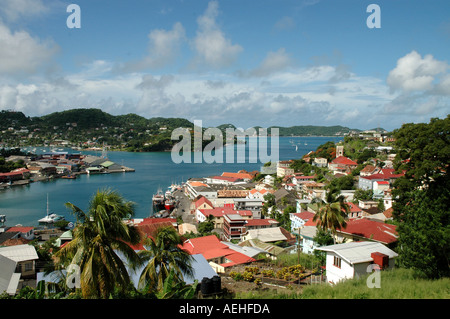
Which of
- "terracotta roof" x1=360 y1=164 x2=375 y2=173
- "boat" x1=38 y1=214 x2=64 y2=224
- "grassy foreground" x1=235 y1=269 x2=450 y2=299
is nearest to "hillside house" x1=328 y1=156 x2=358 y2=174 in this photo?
"terracotta roof" x1=360 y1=164 x2=375 y2=173

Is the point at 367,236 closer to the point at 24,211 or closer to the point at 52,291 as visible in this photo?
the point at 52,291

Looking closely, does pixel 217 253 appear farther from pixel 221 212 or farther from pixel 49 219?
pixel 49 219

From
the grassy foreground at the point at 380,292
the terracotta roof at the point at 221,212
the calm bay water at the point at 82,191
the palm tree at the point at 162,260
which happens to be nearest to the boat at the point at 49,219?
the calm bay water at the point at 82,191

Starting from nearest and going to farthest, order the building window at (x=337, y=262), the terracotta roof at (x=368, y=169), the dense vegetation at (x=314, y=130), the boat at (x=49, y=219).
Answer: the building window at (x=337, y=262) < the boat at (x=49, y=219) < the terracotta roof at (x=368, y=169) < the dense vegetation at (x=314, y=130)

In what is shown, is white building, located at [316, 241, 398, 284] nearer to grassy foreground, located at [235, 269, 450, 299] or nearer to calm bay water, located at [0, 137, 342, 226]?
grassy foreground, located at [235, 269, 450, 299]

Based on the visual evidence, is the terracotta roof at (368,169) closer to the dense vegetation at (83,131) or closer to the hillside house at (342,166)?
the hillside house at (342,166)
